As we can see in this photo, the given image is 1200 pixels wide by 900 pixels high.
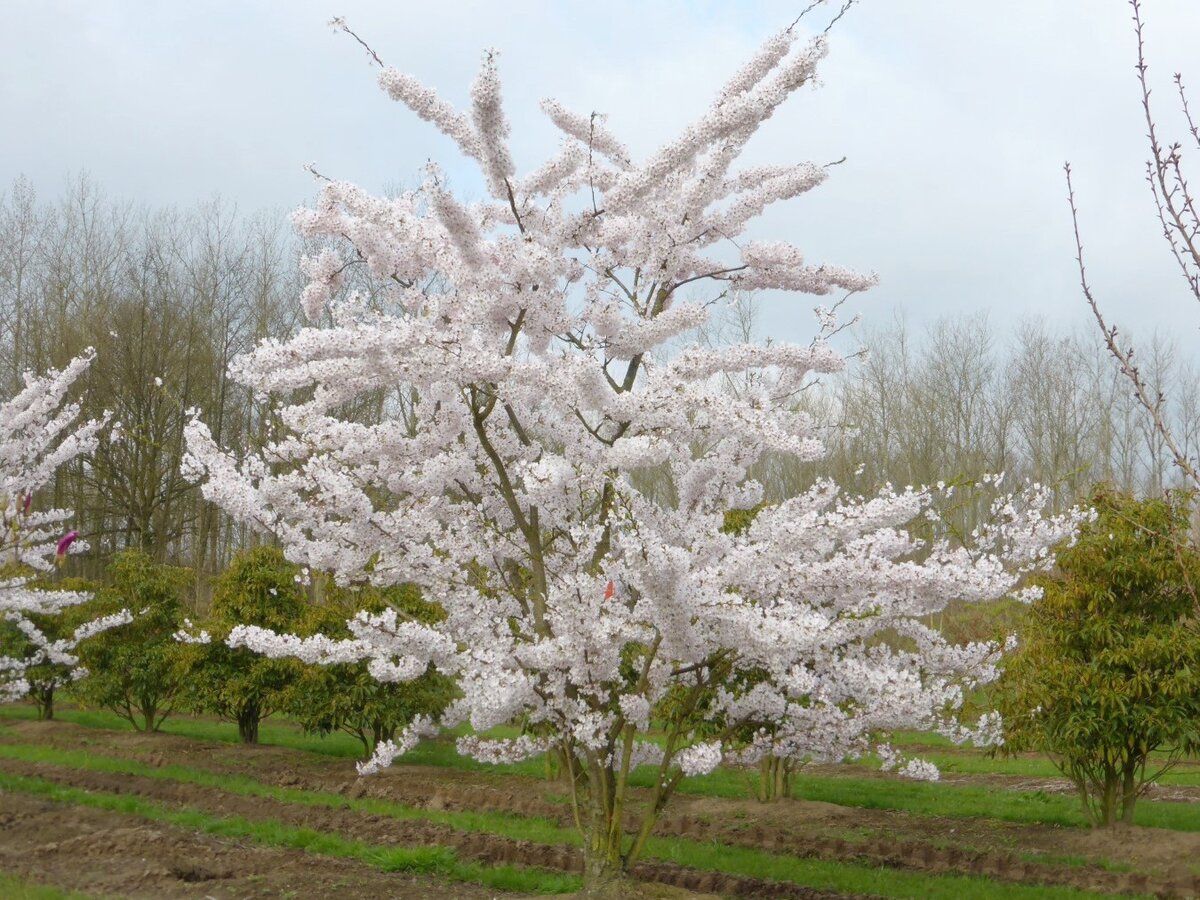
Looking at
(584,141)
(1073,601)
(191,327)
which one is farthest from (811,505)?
(191,327)

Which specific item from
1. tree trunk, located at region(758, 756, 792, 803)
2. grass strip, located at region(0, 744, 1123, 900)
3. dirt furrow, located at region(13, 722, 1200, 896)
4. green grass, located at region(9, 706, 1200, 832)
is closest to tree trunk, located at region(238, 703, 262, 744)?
green grass, located at region(9, 706, 1200, 832)

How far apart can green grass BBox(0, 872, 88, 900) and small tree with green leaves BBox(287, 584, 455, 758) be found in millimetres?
6495

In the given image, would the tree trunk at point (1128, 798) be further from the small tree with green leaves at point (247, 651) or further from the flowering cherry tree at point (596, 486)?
the small tree with green leaves at point (247, 651)

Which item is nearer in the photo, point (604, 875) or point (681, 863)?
point (604, 875)

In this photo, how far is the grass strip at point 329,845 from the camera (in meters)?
7.40

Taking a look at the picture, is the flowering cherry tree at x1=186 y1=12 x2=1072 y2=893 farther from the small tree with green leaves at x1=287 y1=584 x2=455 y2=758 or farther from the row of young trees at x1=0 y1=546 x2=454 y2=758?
the small tree with green leaves at x1=287 y1=584 x2=455 y2=758

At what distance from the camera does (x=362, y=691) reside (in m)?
13.5

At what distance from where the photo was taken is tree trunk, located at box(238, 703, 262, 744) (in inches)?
619

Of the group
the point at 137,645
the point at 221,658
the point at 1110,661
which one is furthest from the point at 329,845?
the point at 137,645

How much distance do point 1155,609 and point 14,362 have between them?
1246 inches

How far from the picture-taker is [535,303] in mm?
5832

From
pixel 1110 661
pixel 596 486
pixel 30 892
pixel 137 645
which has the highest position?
pixel 596 486

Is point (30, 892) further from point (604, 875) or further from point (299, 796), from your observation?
point (299, 796)

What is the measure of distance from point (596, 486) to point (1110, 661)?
5.53 metres
